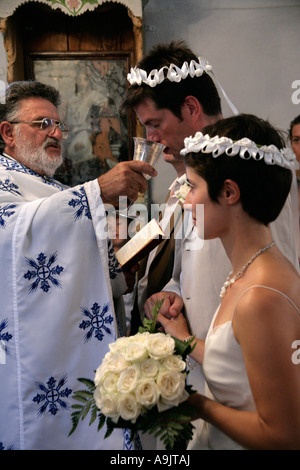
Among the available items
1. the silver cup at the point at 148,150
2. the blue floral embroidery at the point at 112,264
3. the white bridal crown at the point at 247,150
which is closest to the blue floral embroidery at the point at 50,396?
the blue floral embroidery at the point at 112,264

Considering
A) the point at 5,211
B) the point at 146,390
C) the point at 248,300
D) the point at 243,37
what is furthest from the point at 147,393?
the point at 243,37

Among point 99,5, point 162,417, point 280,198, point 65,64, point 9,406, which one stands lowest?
point 9,406

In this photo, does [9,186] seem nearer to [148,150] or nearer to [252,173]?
Answer: [148,150]

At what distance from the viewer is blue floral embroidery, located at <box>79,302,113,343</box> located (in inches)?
81.7

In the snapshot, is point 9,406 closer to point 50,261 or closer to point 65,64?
point 50,261

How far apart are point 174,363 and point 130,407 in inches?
6.3

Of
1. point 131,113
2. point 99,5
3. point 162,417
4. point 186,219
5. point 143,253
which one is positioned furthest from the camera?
point 131,113

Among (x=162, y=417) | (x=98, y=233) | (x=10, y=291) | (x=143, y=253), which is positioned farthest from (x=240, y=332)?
(x=10, y=291)

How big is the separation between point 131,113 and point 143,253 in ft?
8.66

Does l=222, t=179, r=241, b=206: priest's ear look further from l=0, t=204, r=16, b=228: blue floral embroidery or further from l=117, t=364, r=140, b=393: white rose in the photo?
A: l=0, t=204, r=16, b=228: blue floral embroidery

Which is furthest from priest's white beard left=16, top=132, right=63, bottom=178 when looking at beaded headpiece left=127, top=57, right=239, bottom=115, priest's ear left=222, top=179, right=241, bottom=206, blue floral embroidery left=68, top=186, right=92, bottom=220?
priest's ear left=222, top=179, right=241, bottom=206

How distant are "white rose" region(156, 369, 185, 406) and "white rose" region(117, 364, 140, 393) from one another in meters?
0.06

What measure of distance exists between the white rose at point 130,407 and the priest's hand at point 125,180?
3.37 feet

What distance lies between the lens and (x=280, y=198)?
150 centimetres
